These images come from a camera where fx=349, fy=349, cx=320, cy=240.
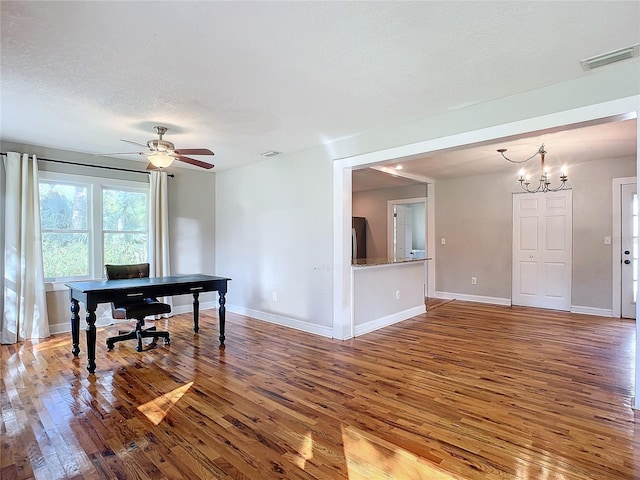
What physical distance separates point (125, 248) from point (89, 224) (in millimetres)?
570

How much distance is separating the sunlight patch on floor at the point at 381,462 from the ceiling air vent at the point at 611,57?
2.72 m

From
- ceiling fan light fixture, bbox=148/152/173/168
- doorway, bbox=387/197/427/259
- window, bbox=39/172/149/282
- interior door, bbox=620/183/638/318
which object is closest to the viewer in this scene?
ceiling fan light fixture, bbox=148/152/173/168

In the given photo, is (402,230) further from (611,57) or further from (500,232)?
(611,57)

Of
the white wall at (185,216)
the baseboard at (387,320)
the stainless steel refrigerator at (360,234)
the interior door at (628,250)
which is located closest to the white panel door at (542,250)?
the interior door at (628,250)

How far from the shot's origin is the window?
14.9 ft

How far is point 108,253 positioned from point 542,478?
17.6 feet

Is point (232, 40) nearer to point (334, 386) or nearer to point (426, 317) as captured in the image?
point (334, 386)

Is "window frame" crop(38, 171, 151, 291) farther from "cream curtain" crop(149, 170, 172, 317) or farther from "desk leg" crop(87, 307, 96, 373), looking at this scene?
"desk leg" crop(87, 307, 96, 373)

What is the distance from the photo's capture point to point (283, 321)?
16.2ft

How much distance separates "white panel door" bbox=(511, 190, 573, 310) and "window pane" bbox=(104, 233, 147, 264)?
628 cm

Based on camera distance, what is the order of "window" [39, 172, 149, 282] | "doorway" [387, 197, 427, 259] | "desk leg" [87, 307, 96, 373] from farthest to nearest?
1. "doorway" [387, 197, 427, 259]
2. "window" [39, 172, 149, 282]
3. "desk leg" [87, 307, 96, 373]

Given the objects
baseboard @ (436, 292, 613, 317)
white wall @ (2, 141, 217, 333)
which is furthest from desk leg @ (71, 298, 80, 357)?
baseboard @ (436, 292, 613, 317)

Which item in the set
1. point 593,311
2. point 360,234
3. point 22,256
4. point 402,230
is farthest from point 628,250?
point 22,256

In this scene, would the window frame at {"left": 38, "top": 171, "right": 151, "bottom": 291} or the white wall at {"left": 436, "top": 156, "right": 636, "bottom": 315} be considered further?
the white wall at {"left": 436, "top": 156, "right": 636, "bottom": 315}
